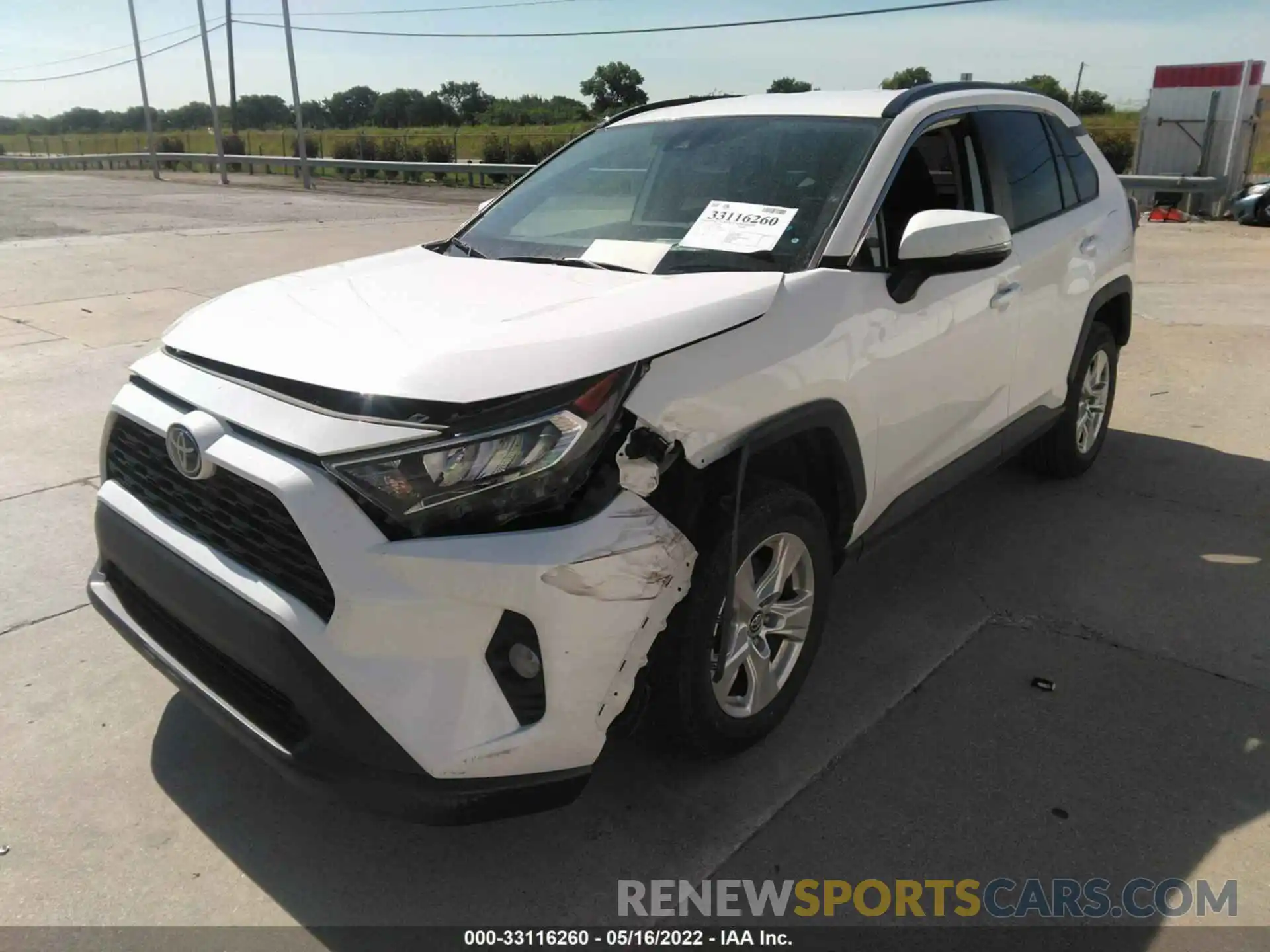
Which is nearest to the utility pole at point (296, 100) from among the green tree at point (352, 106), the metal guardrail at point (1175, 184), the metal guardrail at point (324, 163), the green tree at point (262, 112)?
the metal guardrail at point (324, 163)

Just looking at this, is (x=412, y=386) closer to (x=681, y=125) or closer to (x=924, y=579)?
(x=681, y=125)

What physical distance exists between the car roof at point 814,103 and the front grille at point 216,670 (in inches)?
98.7

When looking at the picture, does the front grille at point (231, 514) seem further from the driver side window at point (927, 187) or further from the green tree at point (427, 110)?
the green tree at point (427, 110)

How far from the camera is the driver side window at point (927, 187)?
3.09 metres

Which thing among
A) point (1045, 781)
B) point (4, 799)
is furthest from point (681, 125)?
point (4, 799)

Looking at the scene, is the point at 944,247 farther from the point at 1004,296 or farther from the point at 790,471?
the point at 1004,296

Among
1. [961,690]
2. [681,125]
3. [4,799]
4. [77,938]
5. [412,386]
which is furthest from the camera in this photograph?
[681,125]

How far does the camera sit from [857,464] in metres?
2.88

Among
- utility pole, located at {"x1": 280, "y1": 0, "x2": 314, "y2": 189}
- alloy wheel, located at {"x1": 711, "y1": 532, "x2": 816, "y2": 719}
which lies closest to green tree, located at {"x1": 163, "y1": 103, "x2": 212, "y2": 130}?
utility pole, located at {"x1": 280, "y1": 0, "x2": 314, "y2": 189}

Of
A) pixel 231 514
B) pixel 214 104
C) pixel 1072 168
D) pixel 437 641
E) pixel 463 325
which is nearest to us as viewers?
pixel 437 641

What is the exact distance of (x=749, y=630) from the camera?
2641mm

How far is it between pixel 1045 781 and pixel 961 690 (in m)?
0.46

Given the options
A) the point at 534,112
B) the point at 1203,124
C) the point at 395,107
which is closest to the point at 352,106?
the point at 395,107

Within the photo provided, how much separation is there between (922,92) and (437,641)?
2647 millimetres
